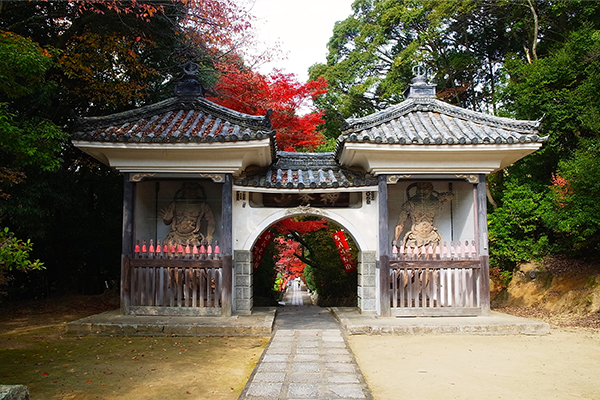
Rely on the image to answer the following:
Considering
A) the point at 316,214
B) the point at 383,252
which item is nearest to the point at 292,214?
the point at 316,214

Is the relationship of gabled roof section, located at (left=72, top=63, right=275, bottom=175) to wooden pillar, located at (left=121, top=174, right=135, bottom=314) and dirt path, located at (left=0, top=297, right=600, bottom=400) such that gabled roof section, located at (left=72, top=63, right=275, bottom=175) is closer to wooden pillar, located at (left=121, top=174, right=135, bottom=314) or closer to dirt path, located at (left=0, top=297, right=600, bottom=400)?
wooden pillar, located at (left=121, top=174, right=135, bottom=314)

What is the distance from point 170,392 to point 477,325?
553 cm

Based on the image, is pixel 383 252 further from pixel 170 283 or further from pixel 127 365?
pixel 127 365

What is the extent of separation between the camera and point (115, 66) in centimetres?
1190

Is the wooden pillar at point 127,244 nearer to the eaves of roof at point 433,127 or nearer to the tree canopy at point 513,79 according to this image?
the eaves of roof at point 433,127

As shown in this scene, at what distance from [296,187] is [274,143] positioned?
3.40 feet

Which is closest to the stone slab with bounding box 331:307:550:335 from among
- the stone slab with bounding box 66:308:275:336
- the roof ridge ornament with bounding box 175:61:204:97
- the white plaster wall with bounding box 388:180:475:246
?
the stone slab with bounding box 66:308:275:336

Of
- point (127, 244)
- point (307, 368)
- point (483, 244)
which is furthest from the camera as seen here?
point (483, 244)

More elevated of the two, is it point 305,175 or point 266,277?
point 305,175

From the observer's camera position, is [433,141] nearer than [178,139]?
No

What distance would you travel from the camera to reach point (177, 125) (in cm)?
887

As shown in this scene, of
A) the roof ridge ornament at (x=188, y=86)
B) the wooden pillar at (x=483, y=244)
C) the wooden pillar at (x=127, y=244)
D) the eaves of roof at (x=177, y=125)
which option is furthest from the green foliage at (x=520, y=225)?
the wooden pillar at (x=127, y=244)

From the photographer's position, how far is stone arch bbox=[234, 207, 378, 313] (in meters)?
8.94

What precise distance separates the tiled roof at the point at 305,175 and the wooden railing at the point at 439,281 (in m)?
1.83
